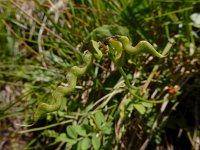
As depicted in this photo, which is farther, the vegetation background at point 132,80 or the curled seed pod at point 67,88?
the vegetation background at point 132,80

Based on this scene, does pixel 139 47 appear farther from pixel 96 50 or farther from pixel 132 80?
pixel 132 80

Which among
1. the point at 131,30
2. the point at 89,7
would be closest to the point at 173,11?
the point at 131,30

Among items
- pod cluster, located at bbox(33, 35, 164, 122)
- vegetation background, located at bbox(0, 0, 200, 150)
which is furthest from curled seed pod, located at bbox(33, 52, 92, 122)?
vegetation background, located at bbox(0, 0, 200, 150)

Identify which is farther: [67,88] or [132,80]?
[132,80]

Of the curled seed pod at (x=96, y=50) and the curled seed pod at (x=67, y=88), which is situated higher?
the curled seed pod at (x=96, y=50)

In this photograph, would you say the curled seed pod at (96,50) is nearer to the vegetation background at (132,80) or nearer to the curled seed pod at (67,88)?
the curled seed pod at (67,88)

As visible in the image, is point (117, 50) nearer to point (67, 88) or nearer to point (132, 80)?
point (67, 88)

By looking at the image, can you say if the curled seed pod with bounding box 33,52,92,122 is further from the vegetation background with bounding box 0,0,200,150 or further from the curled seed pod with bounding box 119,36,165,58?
the vegetation background with bounding box 0,0,200,150

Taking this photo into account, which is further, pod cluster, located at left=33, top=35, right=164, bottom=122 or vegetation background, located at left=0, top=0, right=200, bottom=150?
vegetation background, located at left=0, top=0, right=200, bottom=150

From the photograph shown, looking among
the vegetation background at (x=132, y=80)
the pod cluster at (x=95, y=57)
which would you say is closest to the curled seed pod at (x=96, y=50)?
the pod cluster at (x=95, y=57)

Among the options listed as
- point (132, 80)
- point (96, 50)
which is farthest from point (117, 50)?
point (132, 80)

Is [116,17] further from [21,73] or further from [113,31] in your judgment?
[21,73]
